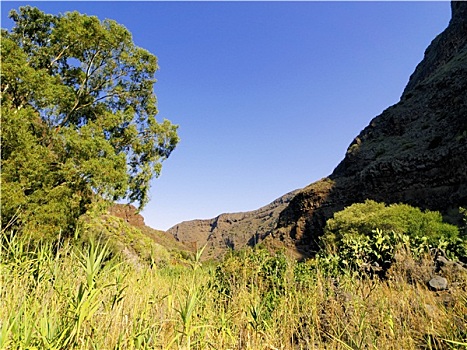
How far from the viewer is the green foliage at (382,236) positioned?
630cm

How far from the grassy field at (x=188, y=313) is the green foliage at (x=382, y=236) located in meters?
1.50

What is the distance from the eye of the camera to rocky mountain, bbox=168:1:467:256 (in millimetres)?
21891

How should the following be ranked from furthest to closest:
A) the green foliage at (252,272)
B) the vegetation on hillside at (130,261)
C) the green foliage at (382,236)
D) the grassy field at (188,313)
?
1. the green foliage at (382,236)
2. the green foliage at (252,272)
3. the vegetation on hillside at (130,261)
4. the grassy field at (188,313)

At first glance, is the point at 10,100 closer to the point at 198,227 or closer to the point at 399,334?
the point at 399,334

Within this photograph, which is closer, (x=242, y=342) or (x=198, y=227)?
(x=242, y=342)

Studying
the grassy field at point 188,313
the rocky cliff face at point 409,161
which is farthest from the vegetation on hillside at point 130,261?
the rocky cliff face at point 409,161

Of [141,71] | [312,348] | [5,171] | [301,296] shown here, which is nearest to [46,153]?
[5,171]

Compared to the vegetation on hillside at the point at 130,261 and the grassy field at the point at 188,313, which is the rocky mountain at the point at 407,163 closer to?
the vegetation on hillside at the point at 130,261

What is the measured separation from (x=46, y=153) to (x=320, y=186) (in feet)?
82.1

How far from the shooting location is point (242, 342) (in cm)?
295

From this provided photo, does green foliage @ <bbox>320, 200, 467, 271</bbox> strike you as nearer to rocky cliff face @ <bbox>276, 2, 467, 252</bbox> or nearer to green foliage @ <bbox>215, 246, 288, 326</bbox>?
green foliage @ <bbox>215, 246, 288, 326</bbox>

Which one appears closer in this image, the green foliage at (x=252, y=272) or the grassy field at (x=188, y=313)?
the grassy field at (x=188, y=313)

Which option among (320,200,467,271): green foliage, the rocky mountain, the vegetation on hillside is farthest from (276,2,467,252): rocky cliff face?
the vegetation on hillside

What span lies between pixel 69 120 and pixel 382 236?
13.0 meters
